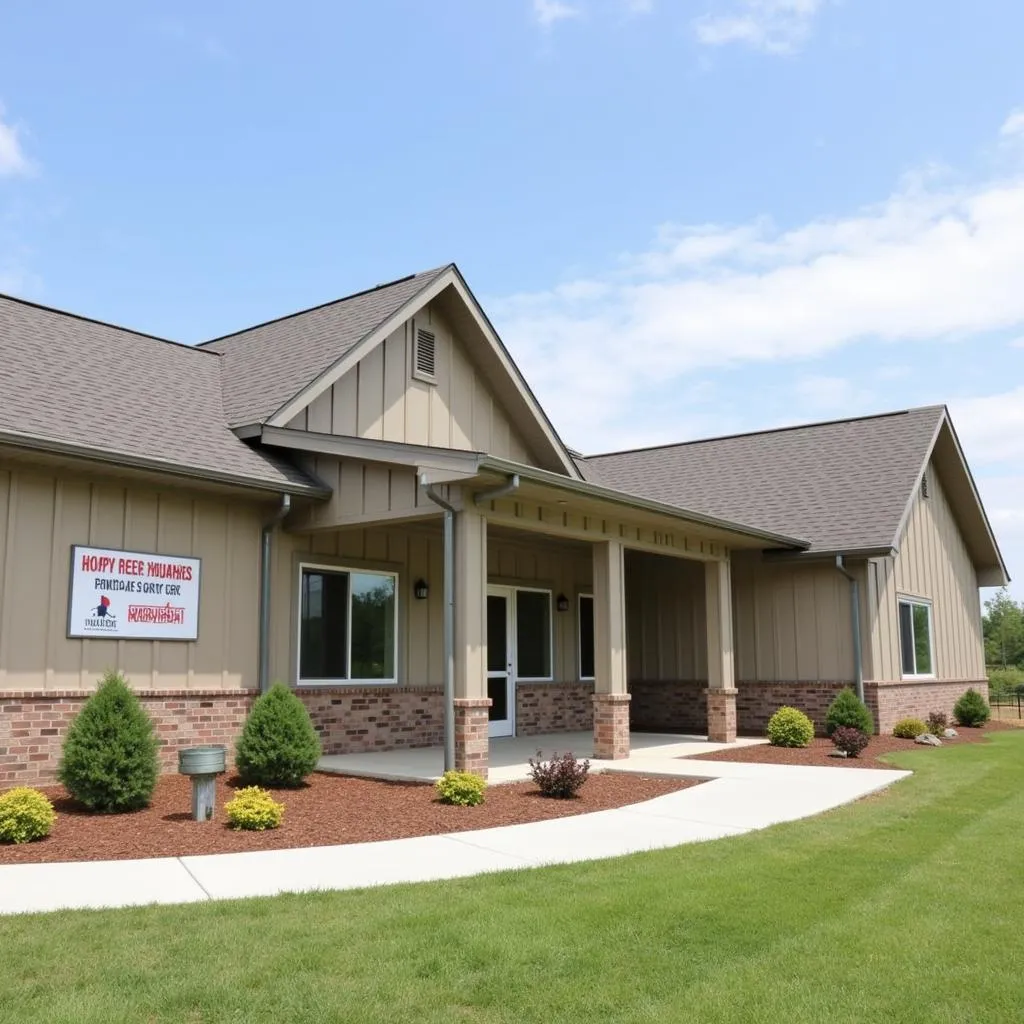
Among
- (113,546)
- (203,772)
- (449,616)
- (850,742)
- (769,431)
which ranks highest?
(769,431)

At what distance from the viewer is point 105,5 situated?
12570mm

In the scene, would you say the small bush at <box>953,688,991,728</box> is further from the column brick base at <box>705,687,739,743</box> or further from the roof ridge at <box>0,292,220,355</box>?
the roof ridge at <box>0,292,220,355</box>

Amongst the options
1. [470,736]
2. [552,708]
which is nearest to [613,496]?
[470,736]

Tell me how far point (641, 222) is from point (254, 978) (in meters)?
11.5

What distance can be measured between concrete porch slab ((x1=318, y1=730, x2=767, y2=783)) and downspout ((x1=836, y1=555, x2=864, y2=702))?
213 cm

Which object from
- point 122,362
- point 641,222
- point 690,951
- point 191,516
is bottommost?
point 690,951

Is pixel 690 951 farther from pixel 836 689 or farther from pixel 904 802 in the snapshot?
pixel 836 689

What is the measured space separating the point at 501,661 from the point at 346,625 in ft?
12.2

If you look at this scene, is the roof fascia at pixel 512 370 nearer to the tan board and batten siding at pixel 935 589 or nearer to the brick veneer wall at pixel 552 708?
the brick veneer wall at pixel 552 708

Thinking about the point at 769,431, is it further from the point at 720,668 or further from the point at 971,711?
the point at 720,668

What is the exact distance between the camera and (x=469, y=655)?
10.3 m

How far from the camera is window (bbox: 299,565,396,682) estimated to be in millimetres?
12492

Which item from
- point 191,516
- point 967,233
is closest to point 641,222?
point 967,233

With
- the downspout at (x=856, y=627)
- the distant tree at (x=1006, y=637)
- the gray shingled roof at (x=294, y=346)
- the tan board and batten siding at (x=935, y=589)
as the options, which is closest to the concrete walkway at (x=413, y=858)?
the gray shingled roof at (x=294, y=346)
